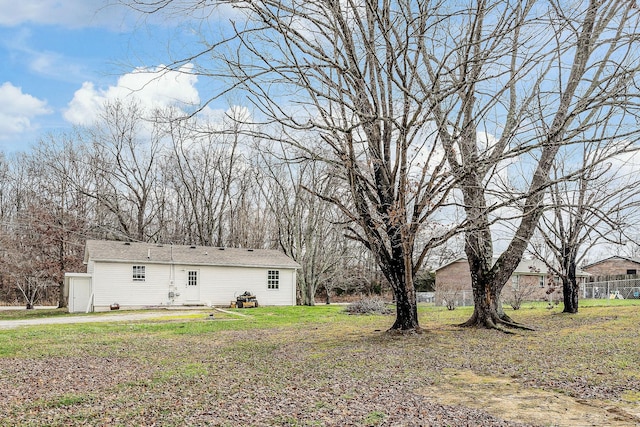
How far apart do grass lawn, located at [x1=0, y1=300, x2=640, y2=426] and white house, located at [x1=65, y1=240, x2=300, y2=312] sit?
10.7 meters

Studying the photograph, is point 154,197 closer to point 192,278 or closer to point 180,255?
point 180,255

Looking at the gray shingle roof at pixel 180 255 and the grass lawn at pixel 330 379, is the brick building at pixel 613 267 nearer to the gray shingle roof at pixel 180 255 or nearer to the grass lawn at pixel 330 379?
the gray shingle roof at pixel 180 255

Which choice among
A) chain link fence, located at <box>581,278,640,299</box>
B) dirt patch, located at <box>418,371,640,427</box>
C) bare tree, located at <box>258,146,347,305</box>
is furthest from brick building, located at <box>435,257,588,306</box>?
dirt patch, located at <box>418,371,640,427</box>

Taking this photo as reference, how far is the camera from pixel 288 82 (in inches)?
328

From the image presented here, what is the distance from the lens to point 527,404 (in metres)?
4.82

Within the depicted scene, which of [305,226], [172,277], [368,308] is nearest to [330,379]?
[368,308]

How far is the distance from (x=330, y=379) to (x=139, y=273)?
18214 millimetres

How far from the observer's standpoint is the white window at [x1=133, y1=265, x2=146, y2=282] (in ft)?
72.7

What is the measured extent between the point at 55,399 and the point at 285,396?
2.54 meters

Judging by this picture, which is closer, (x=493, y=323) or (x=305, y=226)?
(x=493, y=323)

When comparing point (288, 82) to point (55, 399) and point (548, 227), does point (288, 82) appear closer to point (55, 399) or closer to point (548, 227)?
point (55, 399)

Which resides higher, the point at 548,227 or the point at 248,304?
the point at 548,227

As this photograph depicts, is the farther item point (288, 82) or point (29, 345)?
point (29, 345)

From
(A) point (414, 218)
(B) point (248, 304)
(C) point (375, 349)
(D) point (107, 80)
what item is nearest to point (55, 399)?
(D) point (107, 80)
